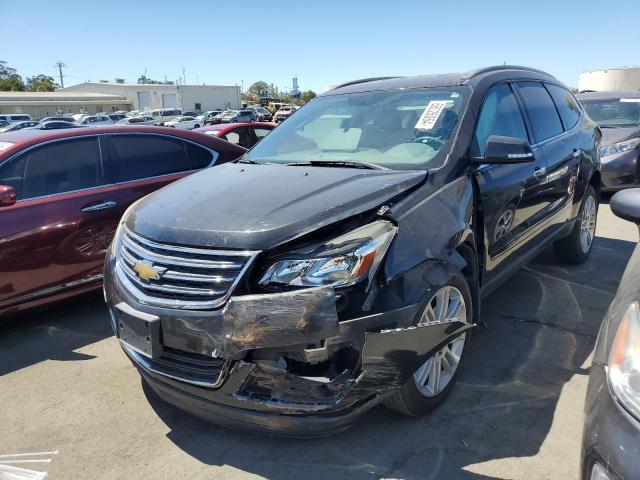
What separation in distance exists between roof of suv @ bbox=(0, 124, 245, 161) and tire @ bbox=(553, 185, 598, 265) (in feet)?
11.9

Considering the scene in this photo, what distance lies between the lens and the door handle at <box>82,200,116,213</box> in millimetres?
4266

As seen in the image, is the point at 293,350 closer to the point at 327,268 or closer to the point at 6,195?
the point at 327,268

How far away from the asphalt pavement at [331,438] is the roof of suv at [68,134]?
155 centimetres

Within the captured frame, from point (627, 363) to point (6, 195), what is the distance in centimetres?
403

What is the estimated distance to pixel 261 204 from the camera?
258 cm

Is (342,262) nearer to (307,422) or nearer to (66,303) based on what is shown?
(307,422)

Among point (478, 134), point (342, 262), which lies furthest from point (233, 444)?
point (478, 134)

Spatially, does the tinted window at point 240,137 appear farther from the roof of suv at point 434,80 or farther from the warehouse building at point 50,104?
the warehouse building at point 50,104

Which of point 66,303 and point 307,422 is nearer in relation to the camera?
point 307,422

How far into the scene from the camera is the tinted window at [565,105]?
4.70m

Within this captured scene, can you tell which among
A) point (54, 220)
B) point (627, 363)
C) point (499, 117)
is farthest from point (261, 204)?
point (54, 220)

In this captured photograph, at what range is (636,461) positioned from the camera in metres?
1.46

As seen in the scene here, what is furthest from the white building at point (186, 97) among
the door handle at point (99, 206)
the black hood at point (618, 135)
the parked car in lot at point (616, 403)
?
the parked car in lot at point (616, 403)

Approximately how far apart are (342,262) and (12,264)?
2.85 m
